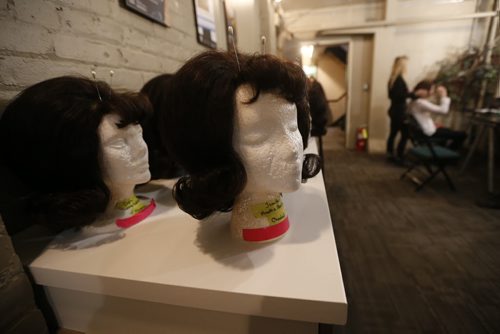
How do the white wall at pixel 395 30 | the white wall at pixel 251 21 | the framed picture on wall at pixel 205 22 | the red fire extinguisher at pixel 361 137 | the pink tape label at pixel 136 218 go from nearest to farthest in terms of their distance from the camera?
the pink tape label at pixel 136 218
the framed picture on wall at pixel 205 22
the white wall at pixel 251 21
the white wall at pixel 395 30
the red fire extinguisher at pixel 361 137

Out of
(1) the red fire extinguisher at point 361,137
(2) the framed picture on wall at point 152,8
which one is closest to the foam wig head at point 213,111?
(2) the framed picture on wall at point 152,8

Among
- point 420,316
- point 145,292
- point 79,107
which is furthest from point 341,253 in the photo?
point 79,107

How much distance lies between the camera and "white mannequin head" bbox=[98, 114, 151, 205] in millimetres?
631

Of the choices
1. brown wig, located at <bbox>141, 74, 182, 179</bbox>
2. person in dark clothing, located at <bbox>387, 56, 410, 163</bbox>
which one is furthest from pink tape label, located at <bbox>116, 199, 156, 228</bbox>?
person in dark clothing, located at <bbox>387, 56, 410, 163</bbox>

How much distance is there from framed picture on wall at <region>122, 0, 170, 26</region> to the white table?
984mm

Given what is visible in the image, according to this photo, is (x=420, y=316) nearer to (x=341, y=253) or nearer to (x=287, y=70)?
(x=341, y=253)

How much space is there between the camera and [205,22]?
71.8 inches

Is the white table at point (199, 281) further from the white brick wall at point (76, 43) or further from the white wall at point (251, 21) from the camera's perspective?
the white wall at point (251, 21)

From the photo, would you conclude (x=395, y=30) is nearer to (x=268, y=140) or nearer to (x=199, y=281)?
(x=268, y=140)

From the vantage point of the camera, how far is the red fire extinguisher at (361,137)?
4094mm

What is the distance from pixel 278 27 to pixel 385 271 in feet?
12.1

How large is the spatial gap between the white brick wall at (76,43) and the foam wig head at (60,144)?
0.17 metres

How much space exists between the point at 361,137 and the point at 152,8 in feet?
12.3

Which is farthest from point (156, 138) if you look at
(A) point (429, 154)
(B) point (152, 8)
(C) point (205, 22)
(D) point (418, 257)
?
(A) point (429, 154)
